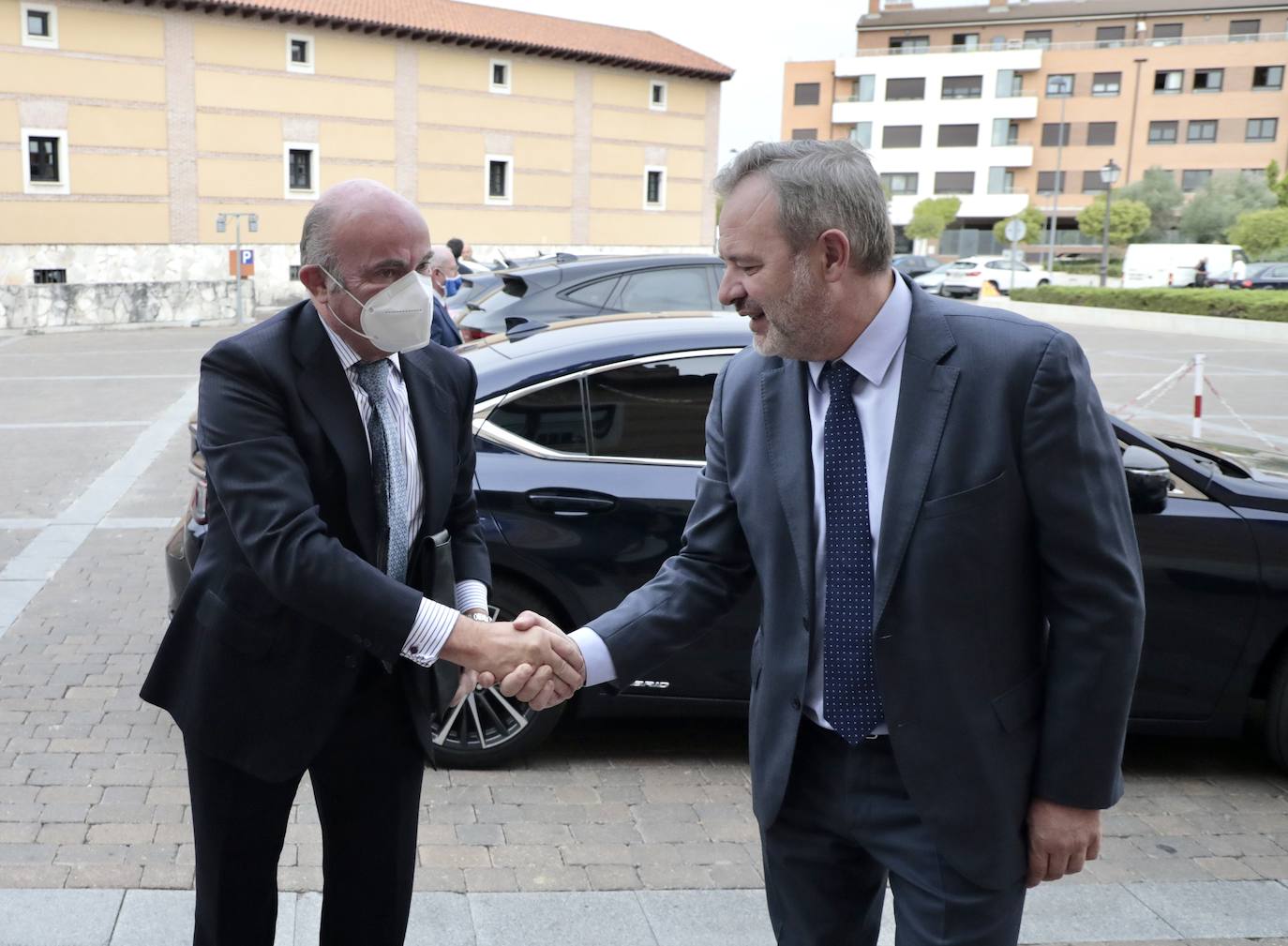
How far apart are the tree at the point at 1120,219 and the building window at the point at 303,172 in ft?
122

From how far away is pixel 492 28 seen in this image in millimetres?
54281

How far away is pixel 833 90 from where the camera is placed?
3312 inches

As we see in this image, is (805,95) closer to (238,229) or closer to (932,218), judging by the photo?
(932,218)

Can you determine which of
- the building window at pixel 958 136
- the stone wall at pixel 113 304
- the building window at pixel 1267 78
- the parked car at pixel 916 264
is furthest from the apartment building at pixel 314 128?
the building window at pixel 1267 78

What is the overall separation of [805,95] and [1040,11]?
634 inches

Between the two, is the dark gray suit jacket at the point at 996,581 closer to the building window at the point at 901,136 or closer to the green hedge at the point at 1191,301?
the green hedge at the point at 1191,301

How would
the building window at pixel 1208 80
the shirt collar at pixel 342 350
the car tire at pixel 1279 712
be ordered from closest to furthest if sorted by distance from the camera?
the shirt collar at pixel 342 350 < the car tire at pixel 1279 712 < the building window at pixel 1208 80

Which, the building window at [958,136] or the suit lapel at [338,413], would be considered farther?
the building window at [958,136]

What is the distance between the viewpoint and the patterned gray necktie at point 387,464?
2.60 meters

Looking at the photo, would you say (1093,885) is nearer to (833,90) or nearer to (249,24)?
(249,24)

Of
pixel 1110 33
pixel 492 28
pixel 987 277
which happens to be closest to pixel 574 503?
pixel 987 277

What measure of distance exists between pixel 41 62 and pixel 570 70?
69.1 ft

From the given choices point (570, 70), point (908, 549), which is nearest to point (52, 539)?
point (908, 549)

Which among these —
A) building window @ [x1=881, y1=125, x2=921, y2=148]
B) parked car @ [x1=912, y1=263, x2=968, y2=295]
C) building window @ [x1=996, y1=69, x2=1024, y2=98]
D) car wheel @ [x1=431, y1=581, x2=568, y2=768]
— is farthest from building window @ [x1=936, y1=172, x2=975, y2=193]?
car wheel @ [x1=431, y1=581, x2=568, y2=768]
